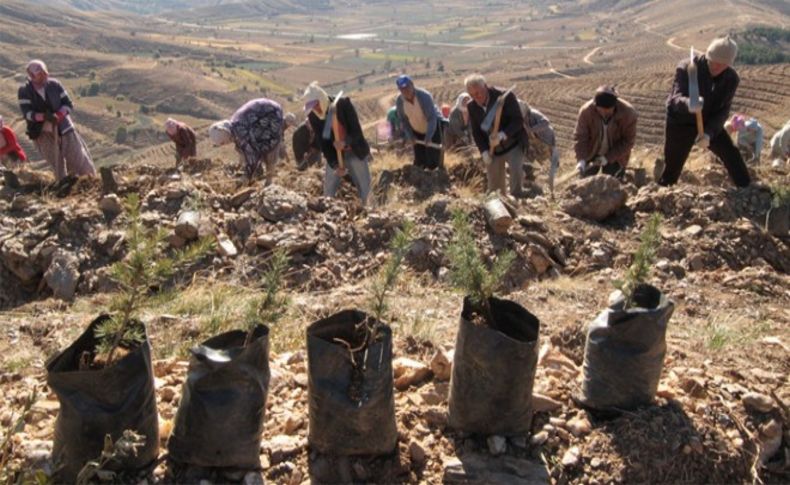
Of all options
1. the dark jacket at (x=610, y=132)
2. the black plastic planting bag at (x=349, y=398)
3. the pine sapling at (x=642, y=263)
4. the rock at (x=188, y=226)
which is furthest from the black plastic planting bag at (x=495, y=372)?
the dark jacket at (x=610, y=132)

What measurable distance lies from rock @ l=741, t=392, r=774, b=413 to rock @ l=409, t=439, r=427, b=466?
1.25 metres

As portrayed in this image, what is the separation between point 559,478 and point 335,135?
4300mm

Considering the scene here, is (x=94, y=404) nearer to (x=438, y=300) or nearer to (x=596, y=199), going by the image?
(x=438, y=300)

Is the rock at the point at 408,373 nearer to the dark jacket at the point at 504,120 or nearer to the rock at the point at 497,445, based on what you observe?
the rock at the point at 497,445

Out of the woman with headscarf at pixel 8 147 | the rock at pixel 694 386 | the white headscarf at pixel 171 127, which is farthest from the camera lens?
the white headscarf at pixel 171 127

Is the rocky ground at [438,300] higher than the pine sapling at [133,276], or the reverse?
the pine sapling at [133,276]

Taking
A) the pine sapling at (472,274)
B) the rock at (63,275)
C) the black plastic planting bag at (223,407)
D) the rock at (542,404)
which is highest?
the pine sapling at (472,274)

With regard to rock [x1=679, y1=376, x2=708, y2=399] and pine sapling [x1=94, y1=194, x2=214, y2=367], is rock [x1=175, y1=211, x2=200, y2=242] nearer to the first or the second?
pine sapling [x1=94, y1=194, x2=214, y2=367]

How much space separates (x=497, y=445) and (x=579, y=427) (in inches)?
13.1

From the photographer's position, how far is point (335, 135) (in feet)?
20.5

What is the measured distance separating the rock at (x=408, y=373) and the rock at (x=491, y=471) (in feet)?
1.58

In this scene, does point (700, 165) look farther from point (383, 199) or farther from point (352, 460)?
point (352, 460)

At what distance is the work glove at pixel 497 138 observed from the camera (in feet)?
20.4

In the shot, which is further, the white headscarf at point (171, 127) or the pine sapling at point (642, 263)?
the white headscarf at point (171, 127)
